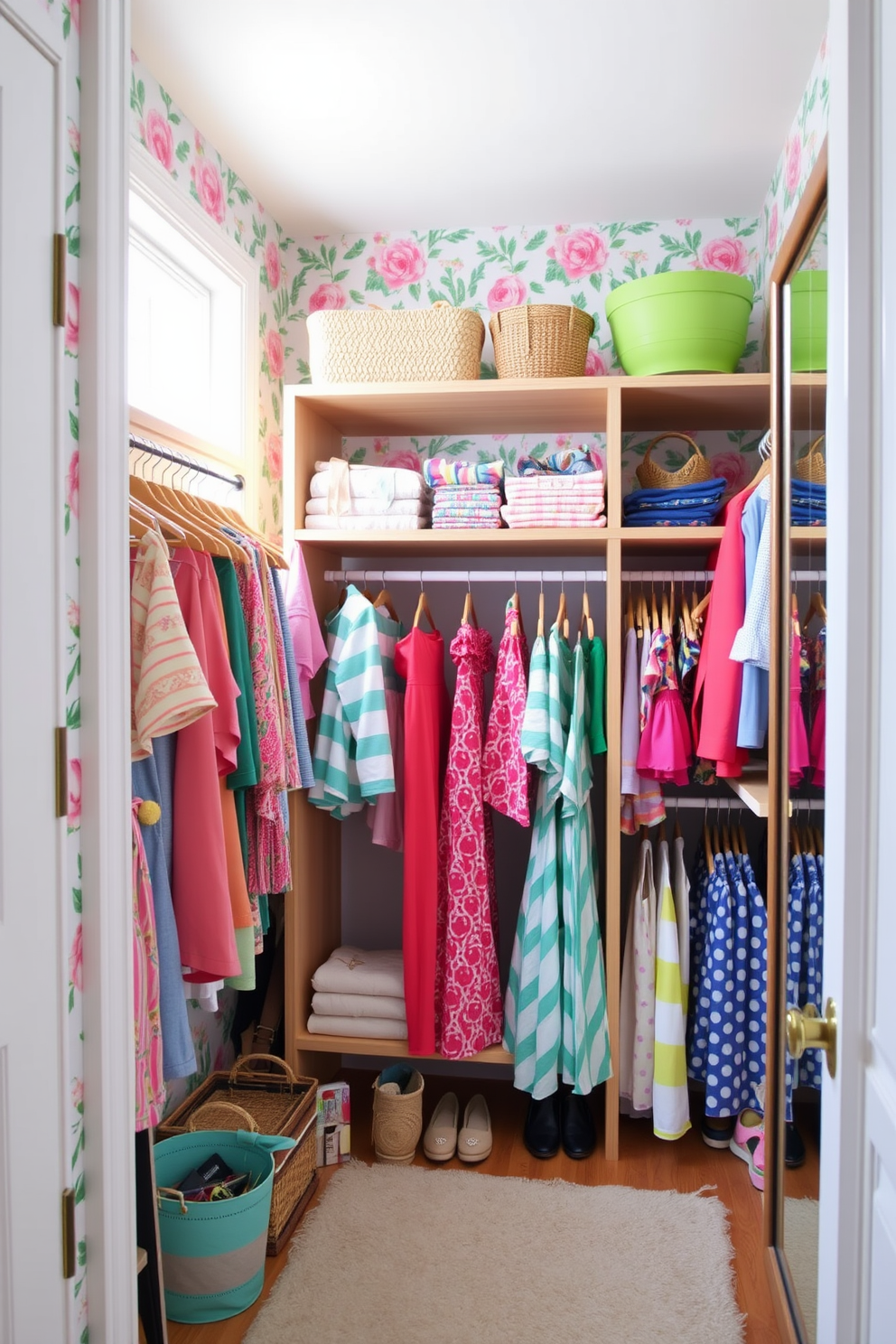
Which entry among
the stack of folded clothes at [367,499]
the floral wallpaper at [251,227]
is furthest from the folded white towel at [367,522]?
the floral wallpaper at [251,227]

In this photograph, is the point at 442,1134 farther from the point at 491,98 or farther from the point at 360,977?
the point at 491,98

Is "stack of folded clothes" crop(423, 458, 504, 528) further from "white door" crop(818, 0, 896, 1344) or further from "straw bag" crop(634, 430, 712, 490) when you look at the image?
"white door" crop(818, 0, 896, 1344)

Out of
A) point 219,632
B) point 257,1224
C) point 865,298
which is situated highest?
point 865,298

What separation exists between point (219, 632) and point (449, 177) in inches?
65.9

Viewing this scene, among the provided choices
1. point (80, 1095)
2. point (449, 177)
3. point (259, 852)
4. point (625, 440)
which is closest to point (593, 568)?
point (625, 440)

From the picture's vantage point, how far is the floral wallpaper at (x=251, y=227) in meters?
2.28

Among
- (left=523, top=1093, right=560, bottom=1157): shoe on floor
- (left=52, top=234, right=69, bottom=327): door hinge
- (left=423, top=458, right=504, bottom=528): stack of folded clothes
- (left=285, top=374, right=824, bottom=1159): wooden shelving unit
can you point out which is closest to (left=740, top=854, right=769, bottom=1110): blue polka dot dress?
(left=285, top=374, right=824, bottom=1159): wooden shelving unit

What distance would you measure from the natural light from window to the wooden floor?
2.01 m

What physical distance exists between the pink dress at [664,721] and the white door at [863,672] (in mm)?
1524

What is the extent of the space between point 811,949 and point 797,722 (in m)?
A: 0.33

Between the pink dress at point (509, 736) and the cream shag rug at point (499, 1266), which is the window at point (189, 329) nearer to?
the pink dress at point (509, 736)

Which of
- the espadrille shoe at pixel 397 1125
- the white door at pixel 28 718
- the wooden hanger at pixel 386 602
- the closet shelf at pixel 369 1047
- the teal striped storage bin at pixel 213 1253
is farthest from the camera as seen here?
the wooden hanger at pixel 386 602

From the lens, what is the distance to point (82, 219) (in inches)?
51.0

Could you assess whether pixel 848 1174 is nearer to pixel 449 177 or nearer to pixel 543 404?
pixel 543 404
